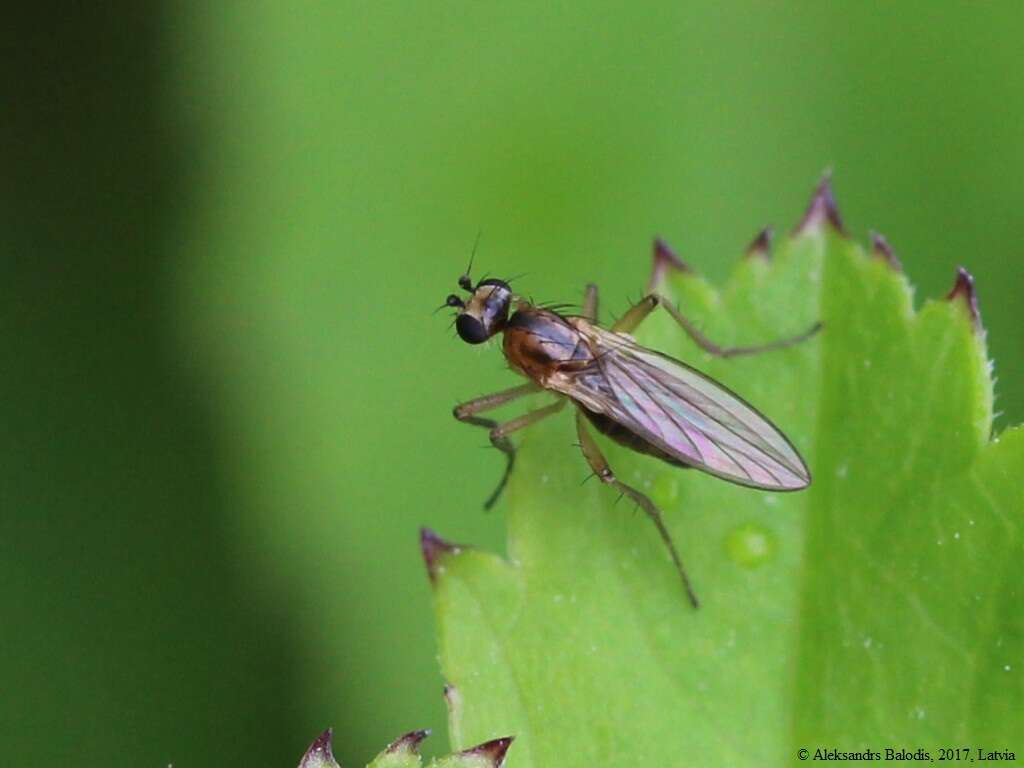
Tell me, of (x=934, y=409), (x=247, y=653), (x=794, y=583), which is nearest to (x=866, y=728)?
(x=794, y=583)

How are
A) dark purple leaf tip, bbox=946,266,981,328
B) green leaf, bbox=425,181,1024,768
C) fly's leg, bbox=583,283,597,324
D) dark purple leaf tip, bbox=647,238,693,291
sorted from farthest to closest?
fly's leg, bbox=583,283,597,324 → dark purple leaf tip, bbox=647,238,693,291 → dark purple leaf tip, bbox=946,266,981,328 → green leaf, bbox=425,181,1024,768

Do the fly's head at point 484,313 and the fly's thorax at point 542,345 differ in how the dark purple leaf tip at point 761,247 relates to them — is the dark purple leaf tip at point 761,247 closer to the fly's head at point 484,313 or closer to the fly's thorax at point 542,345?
the fly's thorax at point 542,345

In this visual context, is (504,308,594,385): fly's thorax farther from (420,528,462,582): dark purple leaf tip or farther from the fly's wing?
(420,528,462,582): dark purple leaf tip

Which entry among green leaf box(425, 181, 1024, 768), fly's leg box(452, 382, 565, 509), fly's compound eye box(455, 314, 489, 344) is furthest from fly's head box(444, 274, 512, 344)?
green leaf box(425, 181, 1024, 768)

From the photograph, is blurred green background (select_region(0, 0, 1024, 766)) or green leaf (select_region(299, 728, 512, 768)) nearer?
green leaf (select_region(299, 728, 512, 768))

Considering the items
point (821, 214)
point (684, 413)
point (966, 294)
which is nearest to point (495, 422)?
point (684, 413)

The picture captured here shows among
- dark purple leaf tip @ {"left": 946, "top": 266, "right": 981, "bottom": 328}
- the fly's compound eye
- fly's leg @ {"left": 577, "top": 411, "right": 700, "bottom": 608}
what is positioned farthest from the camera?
the fly's compound eye

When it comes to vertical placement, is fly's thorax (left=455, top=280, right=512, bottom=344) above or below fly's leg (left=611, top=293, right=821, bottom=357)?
above

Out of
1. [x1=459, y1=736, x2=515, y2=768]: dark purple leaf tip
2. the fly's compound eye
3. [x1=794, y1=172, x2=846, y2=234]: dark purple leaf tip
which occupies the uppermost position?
the fly's compound eye
